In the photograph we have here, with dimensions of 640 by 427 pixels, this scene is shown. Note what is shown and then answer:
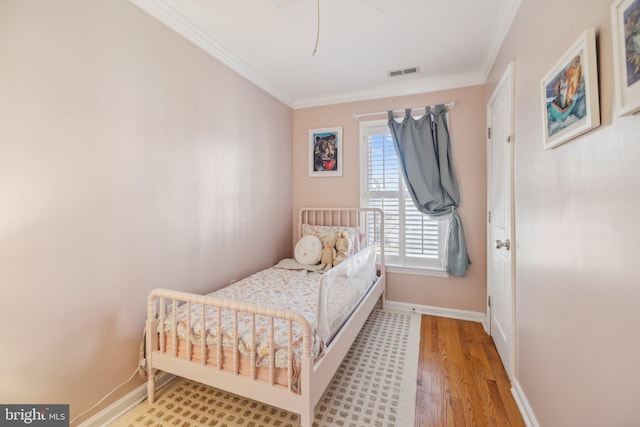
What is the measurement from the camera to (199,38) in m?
2.12

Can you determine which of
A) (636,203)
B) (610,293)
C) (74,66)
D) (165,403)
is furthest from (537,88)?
(165,403)

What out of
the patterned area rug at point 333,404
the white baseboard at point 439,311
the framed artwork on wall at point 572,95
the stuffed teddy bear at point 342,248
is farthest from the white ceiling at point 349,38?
the patterned area rug at point 333,404

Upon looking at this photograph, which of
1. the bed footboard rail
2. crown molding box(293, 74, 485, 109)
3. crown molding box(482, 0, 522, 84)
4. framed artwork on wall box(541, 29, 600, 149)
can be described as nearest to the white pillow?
the bed footboard rail

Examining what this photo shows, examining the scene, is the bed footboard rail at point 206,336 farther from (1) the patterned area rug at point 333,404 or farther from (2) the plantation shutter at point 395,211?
(2) the plantation shutter at point 395,211

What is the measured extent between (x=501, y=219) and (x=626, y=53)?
5.36ft

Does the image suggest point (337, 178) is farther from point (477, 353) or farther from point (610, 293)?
point (610, 293)

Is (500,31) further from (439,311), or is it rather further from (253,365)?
(253,365)

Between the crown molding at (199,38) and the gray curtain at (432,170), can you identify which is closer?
the crown molding at (199,38)

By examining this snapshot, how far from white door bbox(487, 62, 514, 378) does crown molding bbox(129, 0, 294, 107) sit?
7.08 ft

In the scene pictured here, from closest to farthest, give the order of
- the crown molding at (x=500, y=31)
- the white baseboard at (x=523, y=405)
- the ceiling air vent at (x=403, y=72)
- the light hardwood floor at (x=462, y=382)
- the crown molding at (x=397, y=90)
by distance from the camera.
Result: the white baseboard at (x=523, y=405)
the light hardwood floor at (x=462, y=382)
the crown molding at (x=500, y=31)
the ceiling air vent at (x=403, y=72)
the crown molding at (x=397, y=90)

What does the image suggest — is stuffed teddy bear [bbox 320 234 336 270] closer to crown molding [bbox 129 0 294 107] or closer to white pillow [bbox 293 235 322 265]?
white pillow [bbox 293 235 322 265]

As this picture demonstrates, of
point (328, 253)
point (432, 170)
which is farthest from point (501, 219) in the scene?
point (328, 253)

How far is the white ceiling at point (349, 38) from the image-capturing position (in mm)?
1866

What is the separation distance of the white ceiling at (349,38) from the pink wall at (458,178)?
0.20 metres
